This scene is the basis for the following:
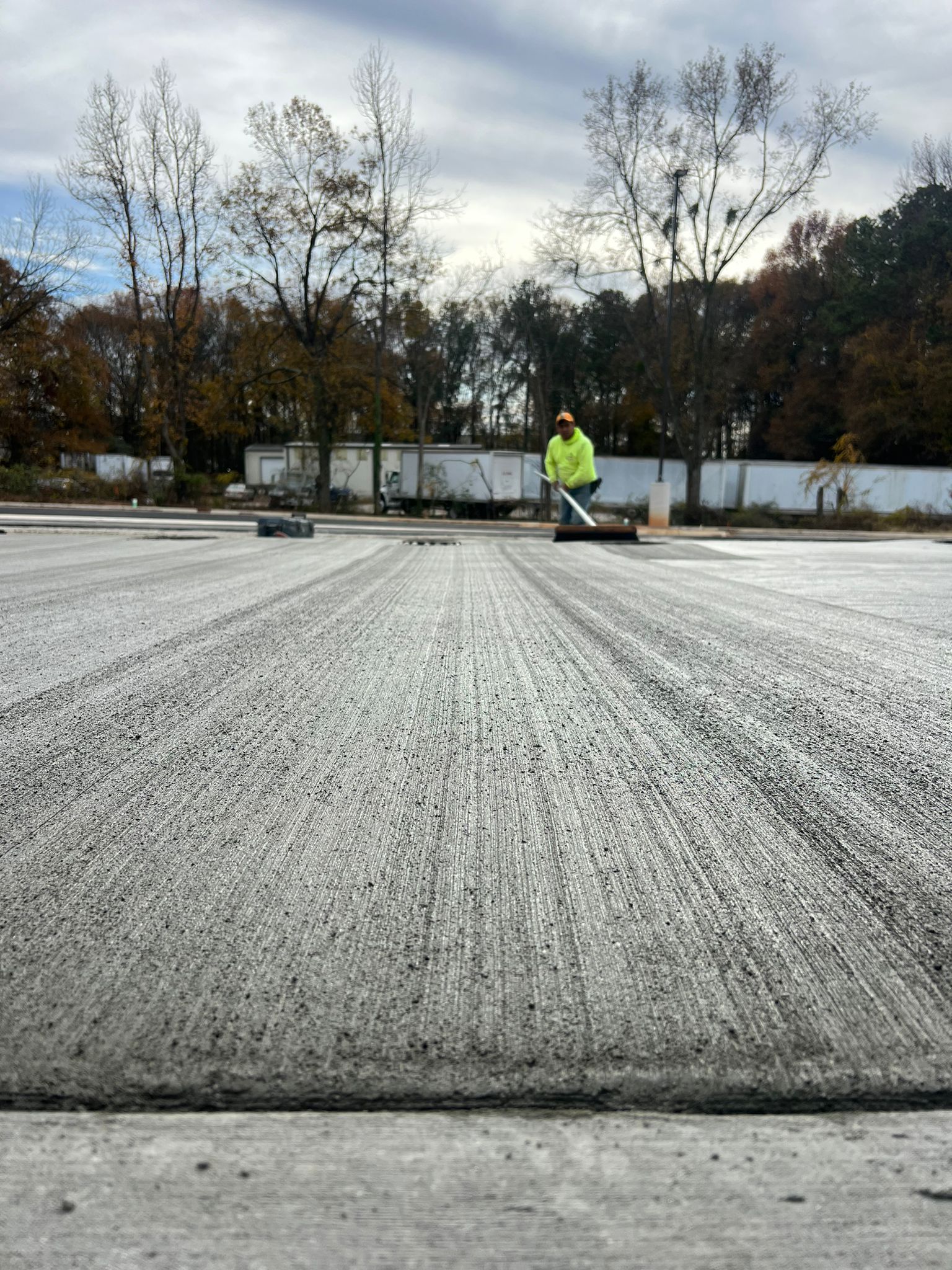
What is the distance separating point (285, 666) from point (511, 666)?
850mm

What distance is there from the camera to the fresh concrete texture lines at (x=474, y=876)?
1.28 meters

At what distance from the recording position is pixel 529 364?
143 feet

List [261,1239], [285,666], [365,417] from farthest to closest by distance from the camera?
[365,417]
[285,666]
[261,1239]

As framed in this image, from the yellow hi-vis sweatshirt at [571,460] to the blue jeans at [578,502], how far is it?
23 cm

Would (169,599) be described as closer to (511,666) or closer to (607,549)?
(511,666)

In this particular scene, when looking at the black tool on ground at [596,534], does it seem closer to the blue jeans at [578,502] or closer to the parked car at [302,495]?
the blue jeans at [578,502]

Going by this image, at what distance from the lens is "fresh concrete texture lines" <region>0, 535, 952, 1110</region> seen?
128 centimetres

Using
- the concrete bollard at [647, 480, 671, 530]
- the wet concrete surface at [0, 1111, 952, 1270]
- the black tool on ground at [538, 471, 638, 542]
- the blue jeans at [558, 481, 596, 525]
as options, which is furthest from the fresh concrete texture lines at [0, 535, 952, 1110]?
the concrete bollard at [647, 480, 671, 530]

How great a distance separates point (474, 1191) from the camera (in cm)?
106

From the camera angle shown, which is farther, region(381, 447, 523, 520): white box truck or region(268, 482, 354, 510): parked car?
region(381, 447, 523, 520): white box truck

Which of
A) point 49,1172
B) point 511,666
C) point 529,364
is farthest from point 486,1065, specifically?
point 529,364

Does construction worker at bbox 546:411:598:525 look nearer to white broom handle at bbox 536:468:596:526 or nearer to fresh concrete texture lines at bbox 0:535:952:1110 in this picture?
white broom handle at bbox 536:468:596:526

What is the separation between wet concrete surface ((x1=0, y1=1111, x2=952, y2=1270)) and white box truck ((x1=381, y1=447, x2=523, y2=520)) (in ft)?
113

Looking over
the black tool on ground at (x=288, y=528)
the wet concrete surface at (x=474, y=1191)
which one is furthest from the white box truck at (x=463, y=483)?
the wet concrete surface at (x=474, y=1191)
